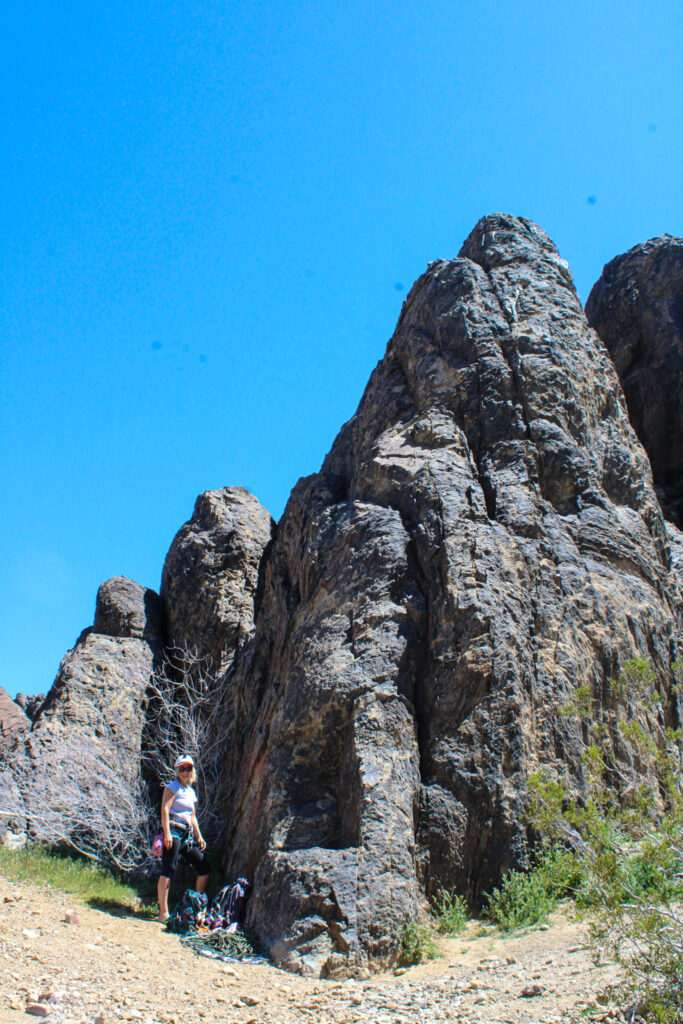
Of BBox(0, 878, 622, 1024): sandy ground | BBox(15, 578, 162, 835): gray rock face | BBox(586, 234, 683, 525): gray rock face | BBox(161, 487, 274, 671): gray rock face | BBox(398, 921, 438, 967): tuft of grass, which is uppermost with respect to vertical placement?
BBox(586, 234, 683, 525): gray rock face

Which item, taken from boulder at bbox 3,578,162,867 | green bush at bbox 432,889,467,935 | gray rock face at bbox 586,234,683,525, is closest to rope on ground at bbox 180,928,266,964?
green bush at bbox 432,889,467,935

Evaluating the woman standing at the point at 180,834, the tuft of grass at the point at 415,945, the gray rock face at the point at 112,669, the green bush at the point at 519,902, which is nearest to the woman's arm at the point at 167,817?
the woman standing at the point at 180,834

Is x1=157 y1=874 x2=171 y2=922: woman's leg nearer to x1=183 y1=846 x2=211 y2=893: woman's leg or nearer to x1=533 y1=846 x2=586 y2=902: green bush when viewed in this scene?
x1=183 y1=846 x2=211 y2=893: woman's leg

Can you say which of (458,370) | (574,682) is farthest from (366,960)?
(458,370)

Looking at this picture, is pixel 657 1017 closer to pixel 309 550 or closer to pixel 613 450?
pixel 309 550

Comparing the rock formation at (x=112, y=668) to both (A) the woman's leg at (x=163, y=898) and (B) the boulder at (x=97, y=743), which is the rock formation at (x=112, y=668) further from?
(A) the woman's leg at (x=163, y=898)

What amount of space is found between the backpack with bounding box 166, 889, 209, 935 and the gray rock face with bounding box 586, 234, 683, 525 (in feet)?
42.3

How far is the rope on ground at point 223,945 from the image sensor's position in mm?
7293

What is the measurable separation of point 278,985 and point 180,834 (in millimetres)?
2657

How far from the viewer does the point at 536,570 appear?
9.95 metres

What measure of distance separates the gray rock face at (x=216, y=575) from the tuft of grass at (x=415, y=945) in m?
8.31

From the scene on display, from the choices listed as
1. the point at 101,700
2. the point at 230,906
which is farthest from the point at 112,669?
the point at 230,906

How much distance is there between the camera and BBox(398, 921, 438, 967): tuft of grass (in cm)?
700

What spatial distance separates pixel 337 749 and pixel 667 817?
14.1ft
